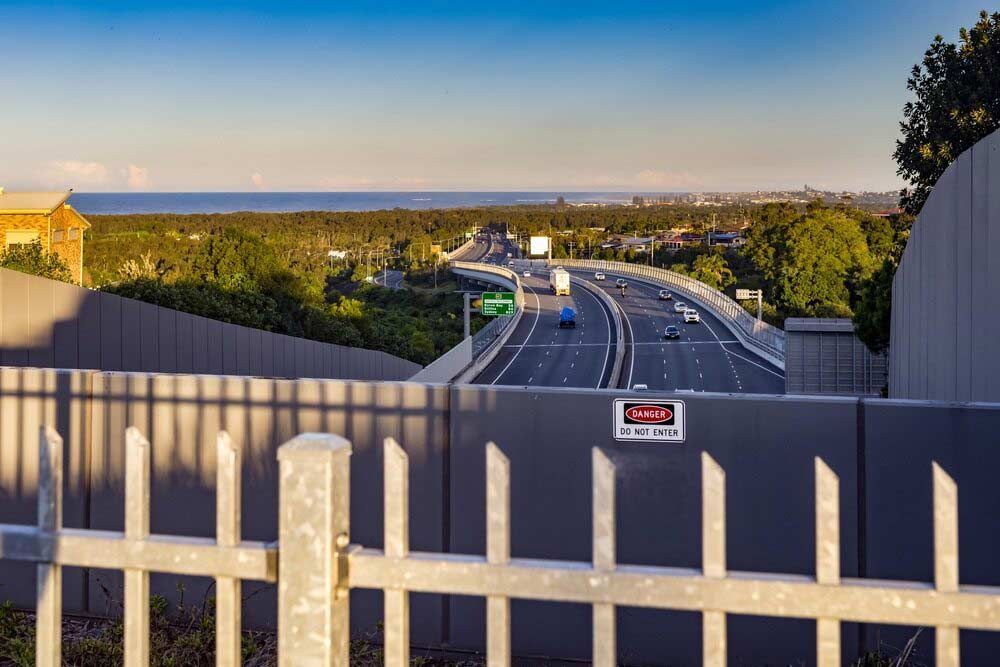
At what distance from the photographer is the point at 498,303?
243ft

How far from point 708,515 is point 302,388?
538 centimetres

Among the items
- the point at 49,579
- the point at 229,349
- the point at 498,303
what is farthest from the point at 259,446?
the point at 498,303

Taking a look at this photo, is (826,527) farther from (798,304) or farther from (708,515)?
(798,304)

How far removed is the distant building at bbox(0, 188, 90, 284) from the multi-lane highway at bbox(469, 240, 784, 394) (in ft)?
77.4

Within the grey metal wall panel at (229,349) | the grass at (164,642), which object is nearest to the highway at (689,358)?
the grey metal wall panel at (229,349)

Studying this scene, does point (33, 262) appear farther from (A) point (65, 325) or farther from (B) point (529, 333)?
(B) point (529, 333)

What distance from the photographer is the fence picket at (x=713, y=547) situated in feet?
9.07

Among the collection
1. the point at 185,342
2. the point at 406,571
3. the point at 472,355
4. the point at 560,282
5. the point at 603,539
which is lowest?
the point at 472,355

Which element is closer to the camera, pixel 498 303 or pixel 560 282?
pixel 498 303

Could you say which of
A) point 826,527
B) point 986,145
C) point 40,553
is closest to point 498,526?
point 826,527

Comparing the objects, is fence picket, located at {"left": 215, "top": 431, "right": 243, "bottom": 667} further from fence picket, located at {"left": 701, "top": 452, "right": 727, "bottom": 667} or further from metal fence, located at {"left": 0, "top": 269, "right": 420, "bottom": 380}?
metal fence, located at {"left": 0, "top": 269, "right": 420, "bottom": 380}

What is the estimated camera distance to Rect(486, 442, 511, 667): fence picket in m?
2.90

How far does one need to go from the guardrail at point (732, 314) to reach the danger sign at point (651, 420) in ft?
191

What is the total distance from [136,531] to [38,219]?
57.6 meters
